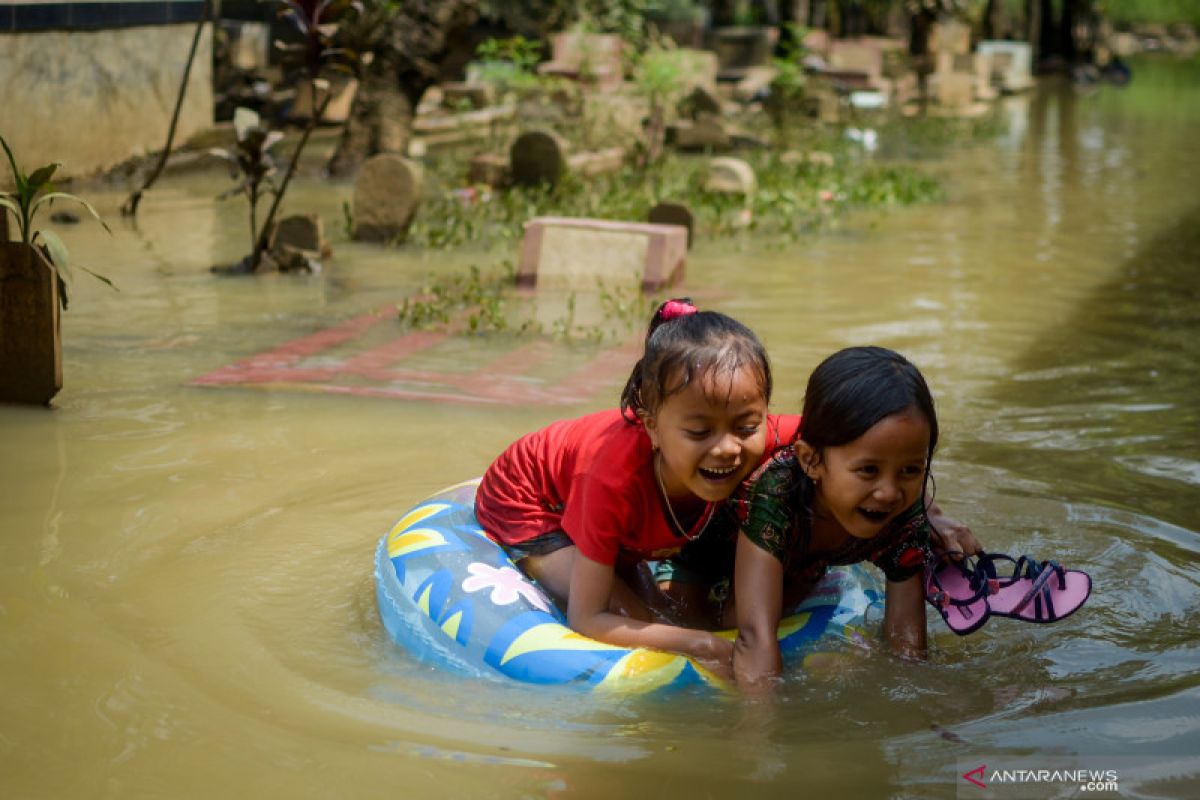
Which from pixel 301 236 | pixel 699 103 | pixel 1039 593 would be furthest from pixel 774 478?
pixel 699 103

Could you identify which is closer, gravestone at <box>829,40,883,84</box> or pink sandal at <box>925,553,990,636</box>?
pink sandal at <box>925,553,990,636</box>

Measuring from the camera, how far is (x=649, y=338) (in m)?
3.77

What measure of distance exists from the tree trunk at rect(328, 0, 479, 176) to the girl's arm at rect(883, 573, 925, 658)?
1000cm

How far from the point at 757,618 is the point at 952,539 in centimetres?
68

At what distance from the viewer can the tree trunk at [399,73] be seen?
511 inches

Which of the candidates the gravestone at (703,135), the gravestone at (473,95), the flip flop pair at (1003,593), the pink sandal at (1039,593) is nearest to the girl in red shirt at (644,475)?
the flip flop pair at (1003,593)

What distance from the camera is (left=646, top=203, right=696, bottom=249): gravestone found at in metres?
10.1

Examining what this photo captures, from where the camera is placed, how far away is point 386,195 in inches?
406

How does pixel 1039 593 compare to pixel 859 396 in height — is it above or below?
below

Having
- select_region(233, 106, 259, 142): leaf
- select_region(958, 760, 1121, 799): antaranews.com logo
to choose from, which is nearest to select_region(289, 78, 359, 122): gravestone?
select_region(233, 106, 259, 142): leaf

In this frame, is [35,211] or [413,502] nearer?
[413,502]

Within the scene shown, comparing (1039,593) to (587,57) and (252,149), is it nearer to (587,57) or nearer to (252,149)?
(252,149)

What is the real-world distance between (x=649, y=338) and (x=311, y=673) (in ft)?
3.99

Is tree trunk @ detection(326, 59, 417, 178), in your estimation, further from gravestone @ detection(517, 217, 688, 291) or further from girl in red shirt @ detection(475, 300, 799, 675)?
girl in red shirt @ detection(475, 300, 799, 675)
